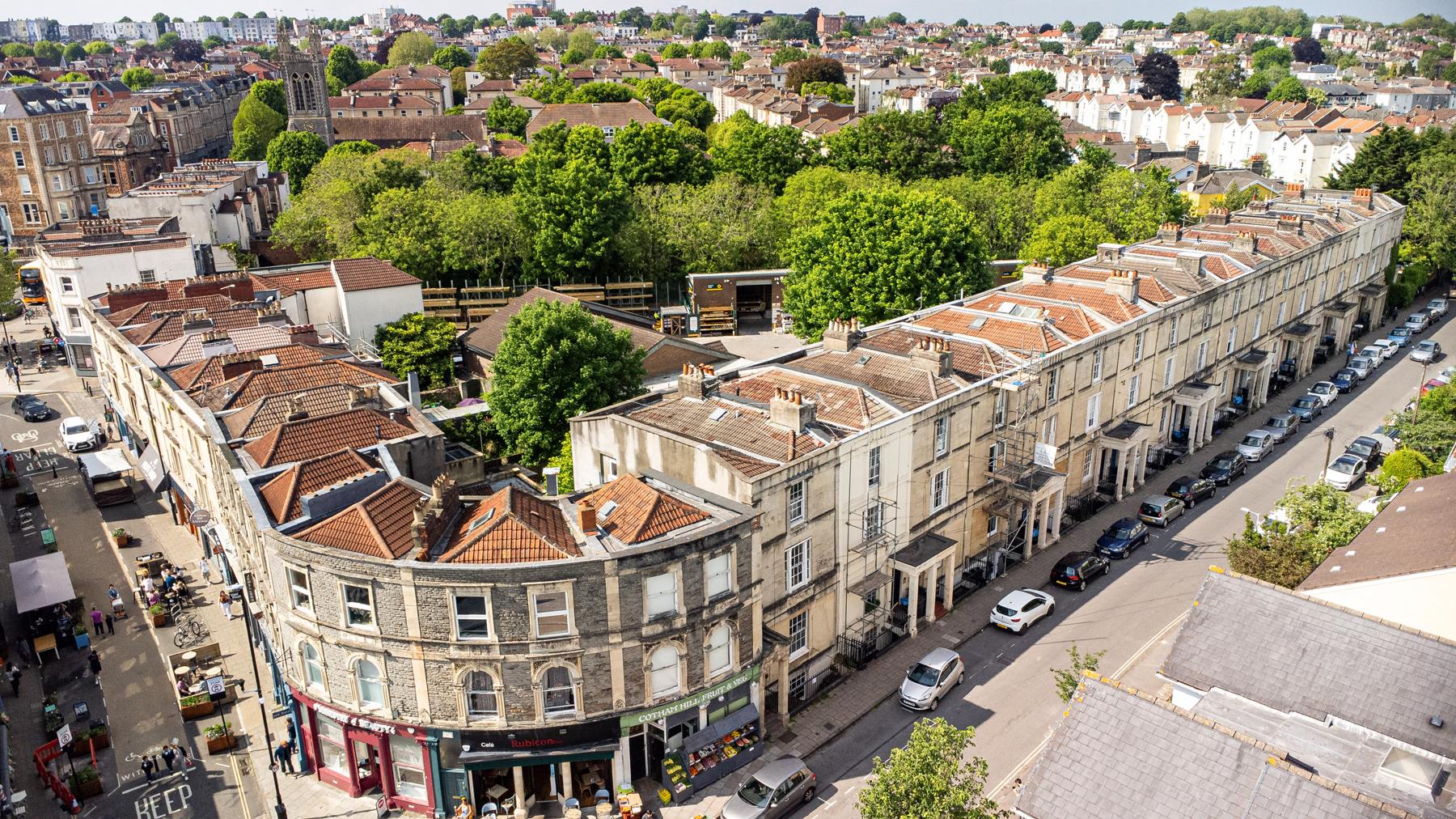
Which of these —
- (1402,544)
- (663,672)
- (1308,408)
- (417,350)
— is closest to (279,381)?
(417,350)

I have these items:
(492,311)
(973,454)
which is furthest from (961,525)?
(492,311)

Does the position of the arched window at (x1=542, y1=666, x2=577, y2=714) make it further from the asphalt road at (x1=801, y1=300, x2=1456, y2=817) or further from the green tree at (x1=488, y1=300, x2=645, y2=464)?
the green tree at (x1=488, y1=300, x2=645, y2=464)

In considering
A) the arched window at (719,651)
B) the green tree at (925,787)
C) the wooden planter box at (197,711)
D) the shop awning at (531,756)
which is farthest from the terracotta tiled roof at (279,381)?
the green tree at (925,787)

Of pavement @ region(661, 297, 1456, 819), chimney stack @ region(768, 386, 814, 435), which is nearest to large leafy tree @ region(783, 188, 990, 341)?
pavement @ region(661, 297, 1456, 819)

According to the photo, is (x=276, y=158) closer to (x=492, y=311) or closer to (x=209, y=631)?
(x=492, y=311)

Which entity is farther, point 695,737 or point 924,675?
point 924,675

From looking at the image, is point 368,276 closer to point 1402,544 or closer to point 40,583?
point 40,583
